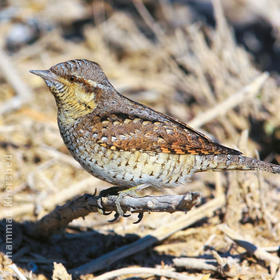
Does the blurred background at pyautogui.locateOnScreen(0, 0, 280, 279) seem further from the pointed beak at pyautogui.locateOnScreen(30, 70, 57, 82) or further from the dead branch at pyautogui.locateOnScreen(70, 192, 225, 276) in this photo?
the pointed beak at pyautogui.locateOnScreen(30, 70, 57, 82)

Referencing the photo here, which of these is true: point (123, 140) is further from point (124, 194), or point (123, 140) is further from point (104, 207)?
point (104, 207)

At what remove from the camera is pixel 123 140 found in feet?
11.2

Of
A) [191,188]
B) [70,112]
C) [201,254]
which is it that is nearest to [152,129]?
[70,112]

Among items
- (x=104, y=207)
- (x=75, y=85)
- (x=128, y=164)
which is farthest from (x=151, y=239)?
(x=75, y=85)

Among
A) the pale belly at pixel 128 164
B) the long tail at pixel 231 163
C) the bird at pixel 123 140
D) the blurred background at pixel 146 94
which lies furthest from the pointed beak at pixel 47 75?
the blurred background at pixel 146 94

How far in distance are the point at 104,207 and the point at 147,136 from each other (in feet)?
2.10

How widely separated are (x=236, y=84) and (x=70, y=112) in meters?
3.61

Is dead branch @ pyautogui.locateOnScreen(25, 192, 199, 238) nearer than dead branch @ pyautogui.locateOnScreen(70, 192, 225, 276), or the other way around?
dead branch @ pyautogui.locateOnScreen(25, 192, 199, 238)

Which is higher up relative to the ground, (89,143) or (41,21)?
(41,21)

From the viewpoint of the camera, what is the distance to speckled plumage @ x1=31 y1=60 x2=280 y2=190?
11.1ft

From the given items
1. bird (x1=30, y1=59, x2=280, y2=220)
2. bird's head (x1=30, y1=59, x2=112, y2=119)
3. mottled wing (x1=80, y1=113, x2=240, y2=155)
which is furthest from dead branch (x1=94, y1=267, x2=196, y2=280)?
bird's head (x1=30, y1=59, x2=112, y2=119)

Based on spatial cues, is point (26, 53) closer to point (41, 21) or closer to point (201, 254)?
point (41, 21)

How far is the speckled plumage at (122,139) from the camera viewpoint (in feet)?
11.1

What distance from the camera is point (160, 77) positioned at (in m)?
8.19
